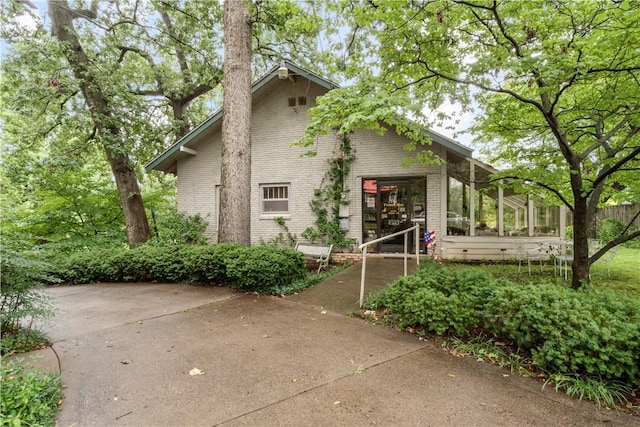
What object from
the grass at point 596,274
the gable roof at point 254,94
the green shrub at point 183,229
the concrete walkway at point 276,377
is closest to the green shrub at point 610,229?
the grass at point 596,274

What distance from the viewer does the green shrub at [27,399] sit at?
221cm

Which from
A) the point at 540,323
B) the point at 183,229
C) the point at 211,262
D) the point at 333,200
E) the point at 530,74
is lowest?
the point at 540,323

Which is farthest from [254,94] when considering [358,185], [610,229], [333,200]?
[610,229]

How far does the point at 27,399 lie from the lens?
2303 millimetres

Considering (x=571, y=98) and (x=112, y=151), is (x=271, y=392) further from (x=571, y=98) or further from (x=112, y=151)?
(x=112, y=151)

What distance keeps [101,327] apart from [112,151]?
7606 mm

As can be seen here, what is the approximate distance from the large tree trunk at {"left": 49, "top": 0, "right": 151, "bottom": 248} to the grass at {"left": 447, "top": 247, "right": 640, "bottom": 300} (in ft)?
33.1

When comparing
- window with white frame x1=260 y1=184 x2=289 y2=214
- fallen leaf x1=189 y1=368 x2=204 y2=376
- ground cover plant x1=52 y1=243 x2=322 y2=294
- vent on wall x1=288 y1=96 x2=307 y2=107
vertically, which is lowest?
fallen leaf x1=189 y1=368 x2=204 y2=376

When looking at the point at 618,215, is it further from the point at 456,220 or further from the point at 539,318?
the point at 539,318

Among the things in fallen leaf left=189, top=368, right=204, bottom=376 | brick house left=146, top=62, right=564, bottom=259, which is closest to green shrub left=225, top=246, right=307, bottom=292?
Result: fallen leaf left=189, top=368, right=204, bottom=376

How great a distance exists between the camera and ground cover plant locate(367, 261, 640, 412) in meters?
2.68

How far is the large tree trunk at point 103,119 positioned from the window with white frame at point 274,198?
4.21m

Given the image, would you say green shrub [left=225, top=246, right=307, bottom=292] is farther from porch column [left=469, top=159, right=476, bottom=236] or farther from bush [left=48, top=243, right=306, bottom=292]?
porch column [left=469, top=159, right=476, bottom=236]

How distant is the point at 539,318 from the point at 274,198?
8735mm
